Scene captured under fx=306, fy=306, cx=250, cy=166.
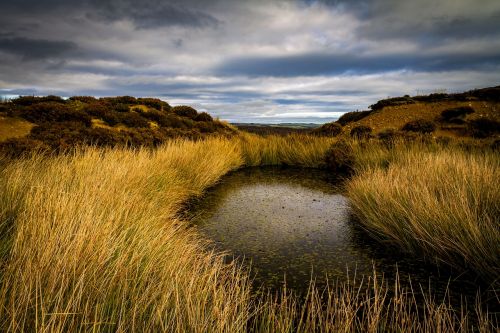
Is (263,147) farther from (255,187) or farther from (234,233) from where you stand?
(234,233)

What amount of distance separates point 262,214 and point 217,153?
12.3ft

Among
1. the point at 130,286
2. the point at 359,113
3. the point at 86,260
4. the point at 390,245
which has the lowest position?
the point at 390,245

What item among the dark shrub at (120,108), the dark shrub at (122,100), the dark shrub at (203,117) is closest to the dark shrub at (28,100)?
the dark shrub at (122,100)

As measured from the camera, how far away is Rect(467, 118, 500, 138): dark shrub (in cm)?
1190

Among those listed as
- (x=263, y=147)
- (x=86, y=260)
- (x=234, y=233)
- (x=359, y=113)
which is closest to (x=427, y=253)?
(x=234, y=233)

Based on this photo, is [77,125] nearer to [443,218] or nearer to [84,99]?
[84,99]

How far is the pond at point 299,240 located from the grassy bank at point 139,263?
0.92 feet

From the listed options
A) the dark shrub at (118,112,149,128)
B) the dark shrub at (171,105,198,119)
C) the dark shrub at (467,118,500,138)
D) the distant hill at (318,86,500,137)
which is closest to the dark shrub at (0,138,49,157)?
the dark shrub at (118,112,149,128)

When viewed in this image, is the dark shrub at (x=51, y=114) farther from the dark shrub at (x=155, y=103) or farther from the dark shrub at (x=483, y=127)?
the dark shrub at (x=483, y=127)

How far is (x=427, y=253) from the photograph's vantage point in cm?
322

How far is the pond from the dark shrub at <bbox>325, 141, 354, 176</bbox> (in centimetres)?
198

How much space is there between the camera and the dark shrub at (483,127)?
11898mm

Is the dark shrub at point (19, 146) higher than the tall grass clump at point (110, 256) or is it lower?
higher

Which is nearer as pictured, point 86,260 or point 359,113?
point 86,260
